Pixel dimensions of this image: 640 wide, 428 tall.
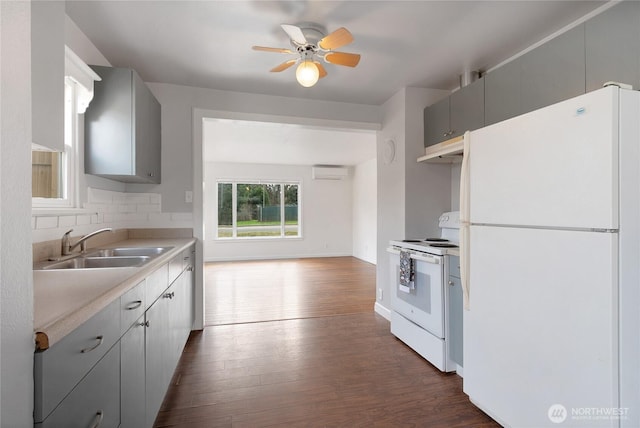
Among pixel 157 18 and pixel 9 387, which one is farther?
pixel 157 18

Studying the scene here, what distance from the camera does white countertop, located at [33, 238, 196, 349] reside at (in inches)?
27.1

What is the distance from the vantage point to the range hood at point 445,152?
7.98 ft

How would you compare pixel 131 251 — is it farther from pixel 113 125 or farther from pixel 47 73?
pixel 47 73

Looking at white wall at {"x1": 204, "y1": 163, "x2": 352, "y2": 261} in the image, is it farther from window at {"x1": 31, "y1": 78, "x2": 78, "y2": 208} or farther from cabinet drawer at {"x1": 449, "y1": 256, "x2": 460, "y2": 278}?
cabinet drawer at {"x1": 449, "y1": 256, "x2": 460, "y2": 278}

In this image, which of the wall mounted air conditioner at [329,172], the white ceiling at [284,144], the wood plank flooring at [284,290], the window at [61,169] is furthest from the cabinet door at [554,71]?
the wall mounted air conditioner at [329,172]

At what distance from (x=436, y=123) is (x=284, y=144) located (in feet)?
9.89

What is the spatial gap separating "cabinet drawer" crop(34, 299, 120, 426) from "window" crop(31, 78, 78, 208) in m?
1.26

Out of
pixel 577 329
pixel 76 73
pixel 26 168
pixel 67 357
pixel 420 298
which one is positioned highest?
pixel 76 73

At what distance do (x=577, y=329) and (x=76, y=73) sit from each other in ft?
9.67

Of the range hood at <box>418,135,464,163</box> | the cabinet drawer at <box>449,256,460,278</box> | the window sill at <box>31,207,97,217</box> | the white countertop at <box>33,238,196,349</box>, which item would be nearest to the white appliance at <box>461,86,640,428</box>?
the cabinet drawer at <box>449,256,460,278</box>

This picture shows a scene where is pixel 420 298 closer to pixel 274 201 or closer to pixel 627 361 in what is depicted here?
pixel 627 361

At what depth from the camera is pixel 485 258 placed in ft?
5.48

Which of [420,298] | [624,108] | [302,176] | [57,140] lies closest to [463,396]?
[420,298]

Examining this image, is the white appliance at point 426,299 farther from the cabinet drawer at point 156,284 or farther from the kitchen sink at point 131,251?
the kitchen sink at point 131,251
